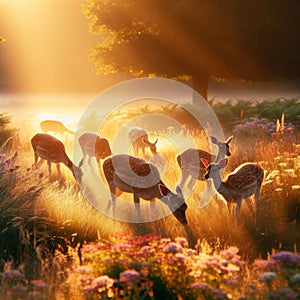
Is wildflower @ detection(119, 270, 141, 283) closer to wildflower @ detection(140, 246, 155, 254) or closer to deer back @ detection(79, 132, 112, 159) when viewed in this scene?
wildflower @ detection(140, 246, 155, 254)

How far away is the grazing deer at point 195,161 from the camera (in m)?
11.4

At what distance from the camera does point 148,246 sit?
6.49 m

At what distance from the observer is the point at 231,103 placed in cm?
2677

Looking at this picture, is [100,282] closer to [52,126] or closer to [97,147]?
[97,147]

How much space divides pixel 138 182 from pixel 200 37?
48.5 ft

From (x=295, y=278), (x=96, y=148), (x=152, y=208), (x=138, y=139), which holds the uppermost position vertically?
(x=138, y=139)

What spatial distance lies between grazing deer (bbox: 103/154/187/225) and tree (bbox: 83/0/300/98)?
1397 centimetres

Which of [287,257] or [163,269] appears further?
[163,269]

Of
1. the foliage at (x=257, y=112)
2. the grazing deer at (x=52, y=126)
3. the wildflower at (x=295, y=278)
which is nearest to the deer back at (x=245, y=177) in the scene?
the wildflower at (x=295, y=278)

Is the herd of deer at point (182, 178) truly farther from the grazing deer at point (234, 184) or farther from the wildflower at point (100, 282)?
the wildflower at point (100, 282)

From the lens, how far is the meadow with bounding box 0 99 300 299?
20.1 feet

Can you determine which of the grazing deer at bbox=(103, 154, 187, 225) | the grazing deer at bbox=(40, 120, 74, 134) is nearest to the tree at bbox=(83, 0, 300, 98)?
the grazing deer at bbox=(40, 120, 74, 134)

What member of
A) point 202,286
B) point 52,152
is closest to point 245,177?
point 202,286

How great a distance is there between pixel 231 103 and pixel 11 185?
18.4 metres
